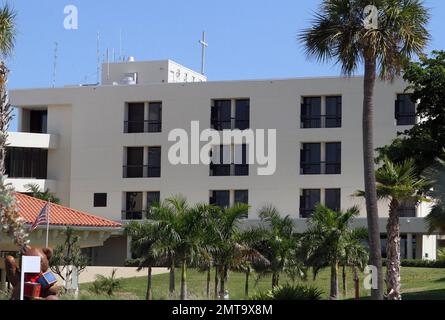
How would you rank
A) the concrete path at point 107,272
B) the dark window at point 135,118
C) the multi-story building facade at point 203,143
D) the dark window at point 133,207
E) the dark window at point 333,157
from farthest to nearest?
the dark window at point 135,118 → the dark window at point 133,207 → the dark window at point 333,157 → the multi-story building facade at point 203,143 → the concrete path at point 107,272

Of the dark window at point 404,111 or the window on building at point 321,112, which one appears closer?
the dark window at point 404,111

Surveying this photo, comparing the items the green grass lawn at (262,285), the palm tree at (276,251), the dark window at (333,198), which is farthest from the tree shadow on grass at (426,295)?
the dark window at (333,198)

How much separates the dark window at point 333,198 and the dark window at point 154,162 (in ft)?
39.3

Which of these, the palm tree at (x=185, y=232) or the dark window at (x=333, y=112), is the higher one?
the dark window at (x=333, y=112)

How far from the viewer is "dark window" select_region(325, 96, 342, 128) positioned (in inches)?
2515

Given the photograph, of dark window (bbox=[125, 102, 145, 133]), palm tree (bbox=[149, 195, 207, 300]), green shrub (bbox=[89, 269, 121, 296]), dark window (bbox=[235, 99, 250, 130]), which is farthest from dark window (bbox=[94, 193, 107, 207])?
palm tree (bbox=[149, 195, 207, 300])

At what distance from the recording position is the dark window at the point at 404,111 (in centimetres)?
6219

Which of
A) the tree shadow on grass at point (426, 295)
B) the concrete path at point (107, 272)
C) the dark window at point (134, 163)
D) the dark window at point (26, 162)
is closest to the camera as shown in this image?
the tree shadow on grass at point (426, 295)

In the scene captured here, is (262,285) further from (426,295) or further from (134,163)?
(134,163)

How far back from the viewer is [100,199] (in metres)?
67.5

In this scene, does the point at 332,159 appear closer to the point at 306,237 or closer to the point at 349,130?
the point at 349,130

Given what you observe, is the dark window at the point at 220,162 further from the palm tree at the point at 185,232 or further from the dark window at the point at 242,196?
the palm tree at the point at 185,232

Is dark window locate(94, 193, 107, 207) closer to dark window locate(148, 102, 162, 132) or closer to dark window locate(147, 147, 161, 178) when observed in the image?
dark window locate(147, 147, 161, 178)

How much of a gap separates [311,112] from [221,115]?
248 inches
